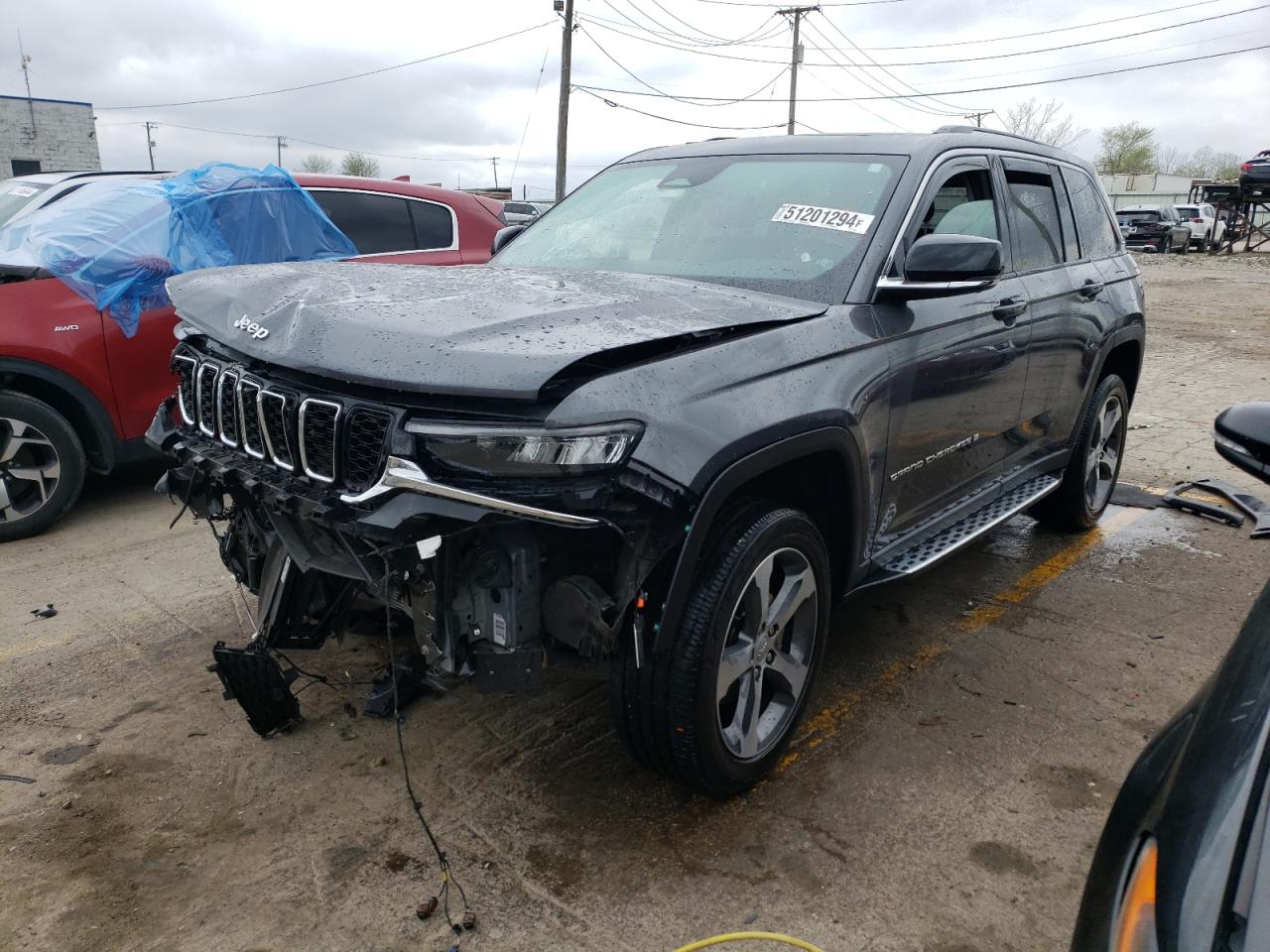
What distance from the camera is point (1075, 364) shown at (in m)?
4.65

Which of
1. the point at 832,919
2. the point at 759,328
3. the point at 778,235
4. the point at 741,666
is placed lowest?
the point at 832,919

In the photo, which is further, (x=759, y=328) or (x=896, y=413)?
(x=896, y=413)

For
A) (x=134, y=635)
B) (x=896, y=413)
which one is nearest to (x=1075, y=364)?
(x=896, y=413)

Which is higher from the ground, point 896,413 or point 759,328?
point 759,328

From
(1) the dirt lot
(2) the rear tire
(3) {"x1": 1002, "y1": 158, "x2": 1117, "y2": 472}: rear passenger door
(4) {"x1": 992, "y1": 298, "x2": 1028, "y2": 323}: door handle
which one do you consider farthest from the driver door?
(2) the rear tire

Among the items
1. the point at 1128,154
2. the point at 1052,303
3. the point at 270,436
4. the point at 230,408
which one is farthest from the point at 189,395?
the point at 1128,154

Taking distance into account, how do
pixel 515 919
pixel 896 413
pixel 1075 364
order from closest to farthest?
pixel 515 919 < pixel 896 413 < pixel 1075 364

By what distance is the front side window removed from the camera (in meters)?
4.18

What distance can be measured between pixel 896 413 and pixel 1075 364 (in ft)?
6.42

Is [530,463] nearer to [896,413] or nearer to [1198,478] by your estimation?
[896,413]

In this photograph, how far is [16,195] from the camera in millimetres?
6328

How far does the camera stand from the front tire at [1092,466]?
5.07 meters

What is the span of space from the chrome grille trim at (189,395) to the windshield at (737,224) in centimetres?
135

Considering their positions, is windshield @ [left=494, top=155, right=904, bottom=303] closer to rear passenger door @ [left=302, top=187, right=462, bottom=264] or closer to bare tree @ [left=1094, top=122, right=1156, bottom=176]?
rear passenger door @ [left=302, top=187, right=462, bottom=264]
